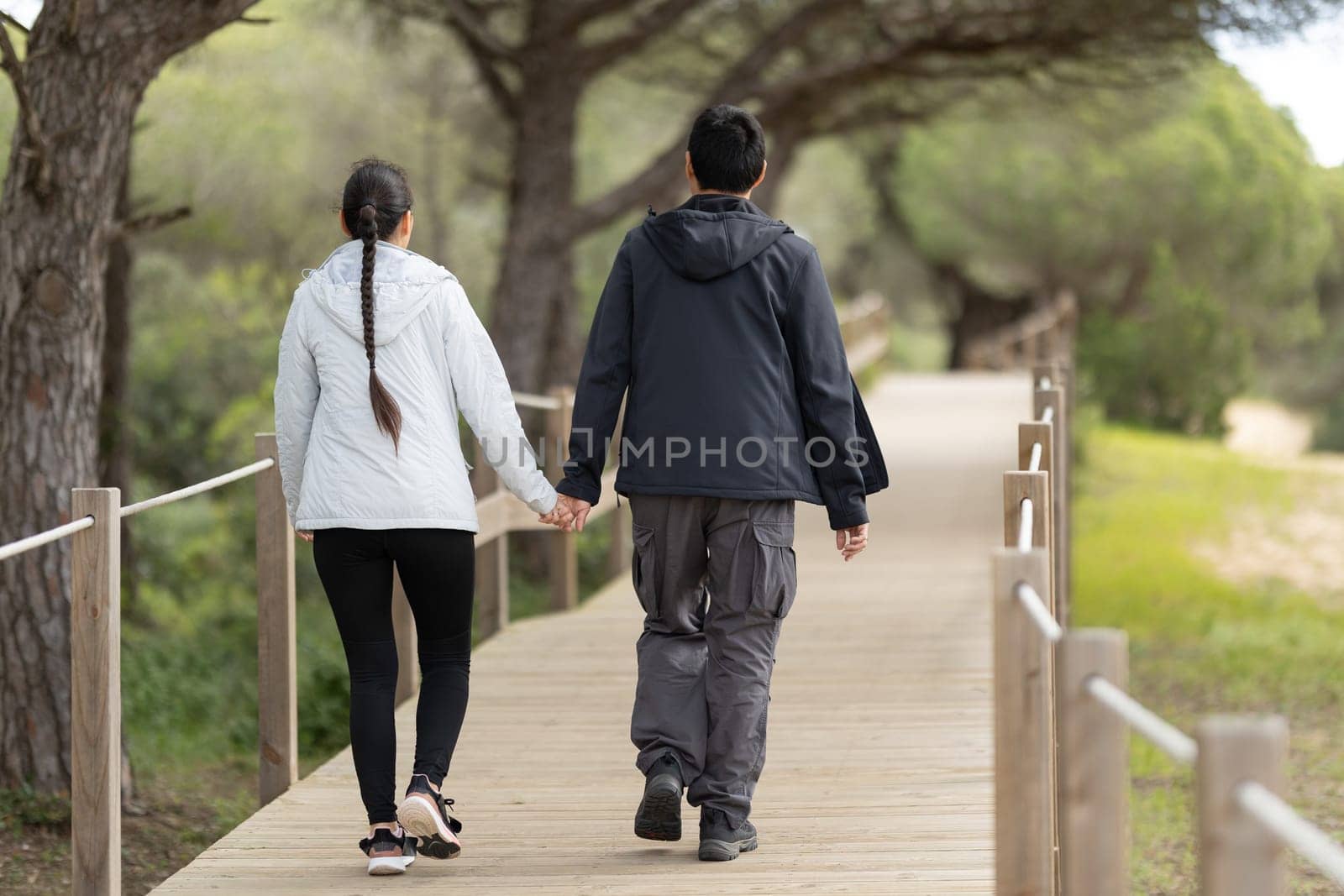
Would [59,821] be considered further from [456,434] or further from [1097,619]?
[1097,619]

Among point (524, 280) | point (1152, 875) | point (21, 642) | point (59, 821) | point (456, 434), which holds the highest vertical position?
point (524, 280)

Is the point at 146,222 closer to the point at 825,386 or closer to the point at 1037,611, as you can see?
the point at 825,386

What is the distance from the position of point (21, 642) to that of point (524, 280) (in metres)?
6.96

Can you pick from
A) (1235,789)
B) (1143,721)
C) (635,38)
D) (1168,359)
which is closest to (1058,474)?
(1143,721)

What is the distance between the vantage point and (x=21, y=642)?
5.58 metres

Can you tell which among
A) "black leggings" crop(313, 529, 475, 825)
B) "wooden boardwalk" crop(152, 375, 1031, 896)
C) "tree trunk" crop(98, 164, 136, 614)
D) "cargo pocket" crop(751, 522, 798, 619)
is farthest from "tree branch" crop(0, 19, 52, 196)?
"tree trunk" crop(98, 164, 136, 614)

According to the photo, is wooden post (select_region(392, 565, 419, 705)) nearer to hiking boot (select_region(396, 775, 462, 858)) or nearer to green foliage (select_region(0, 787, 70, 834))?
green foliage (select_region(0, 787, 70, 834))

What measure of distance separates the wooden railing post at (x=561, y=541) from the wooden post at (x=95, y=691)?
13.7 feet

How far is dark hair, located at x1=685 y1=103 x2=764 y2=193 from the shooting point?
380cm

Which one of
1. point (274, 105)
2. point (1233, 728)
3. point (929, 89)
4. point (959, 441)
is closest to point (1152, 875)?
point (1233, 728)

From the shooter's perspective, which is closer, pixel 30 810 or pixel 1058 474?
pixel 30 810

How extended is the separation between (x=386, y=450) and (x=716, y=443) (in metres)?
0.72

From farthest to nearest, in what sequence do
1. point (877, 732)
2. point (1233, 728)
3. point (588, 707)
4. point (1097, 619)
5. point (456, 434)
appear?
point (1097, 619) < point (588, 707) < point (877, 732) < point (456, 434) < point (1233, 728)

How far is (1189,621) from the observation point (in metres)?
14.5
